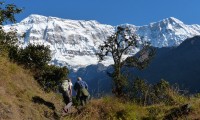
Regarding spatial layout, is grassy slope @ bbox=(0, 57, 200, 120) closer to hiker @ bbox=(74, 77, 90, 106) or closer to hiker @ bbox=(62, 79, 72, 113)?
hiker @ bbox=(62, 79, 72, 113)

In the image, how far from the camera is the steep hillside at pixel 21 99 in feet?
62.5

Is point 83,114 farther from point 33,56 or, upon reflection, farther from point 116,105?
point 33,56

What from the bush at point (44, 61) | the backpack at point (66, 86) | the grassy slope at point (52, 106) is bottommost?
the grassy slope at point (52, 106)

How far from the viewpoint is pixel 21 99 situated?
2130 cm

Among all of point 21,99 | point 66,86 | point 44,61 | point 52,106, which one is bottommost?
point 52,106

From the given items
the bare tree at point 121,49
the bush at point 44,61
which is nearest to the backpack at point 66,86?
the bush at point 44,61

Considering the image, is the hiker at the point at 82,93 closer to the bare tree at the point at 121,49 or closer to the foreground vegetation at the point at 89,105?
the foreground vegetation at the point at 89,105

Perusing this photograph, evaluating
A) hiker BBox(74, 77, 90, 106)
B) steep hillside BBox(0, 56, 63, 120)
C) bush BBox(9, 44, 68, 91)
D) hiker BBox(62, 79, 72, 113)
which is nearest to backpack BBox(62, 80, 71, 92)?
hiker BBox(62, 79, 72, 113)

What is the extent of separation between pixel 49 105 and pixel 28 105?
6.71 feet

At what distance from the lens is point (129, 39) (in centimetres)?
6525

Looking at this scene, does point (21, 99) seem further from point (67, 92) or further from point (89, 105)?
point (89, 105)

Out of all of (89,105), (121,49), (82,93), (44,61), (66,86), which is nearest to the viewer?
(89,105)

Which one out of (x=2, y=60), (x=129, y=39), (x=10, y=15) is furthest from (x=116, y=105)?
(x=129, y=39)

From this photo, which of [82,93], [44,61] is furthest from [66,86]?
[44,61]
